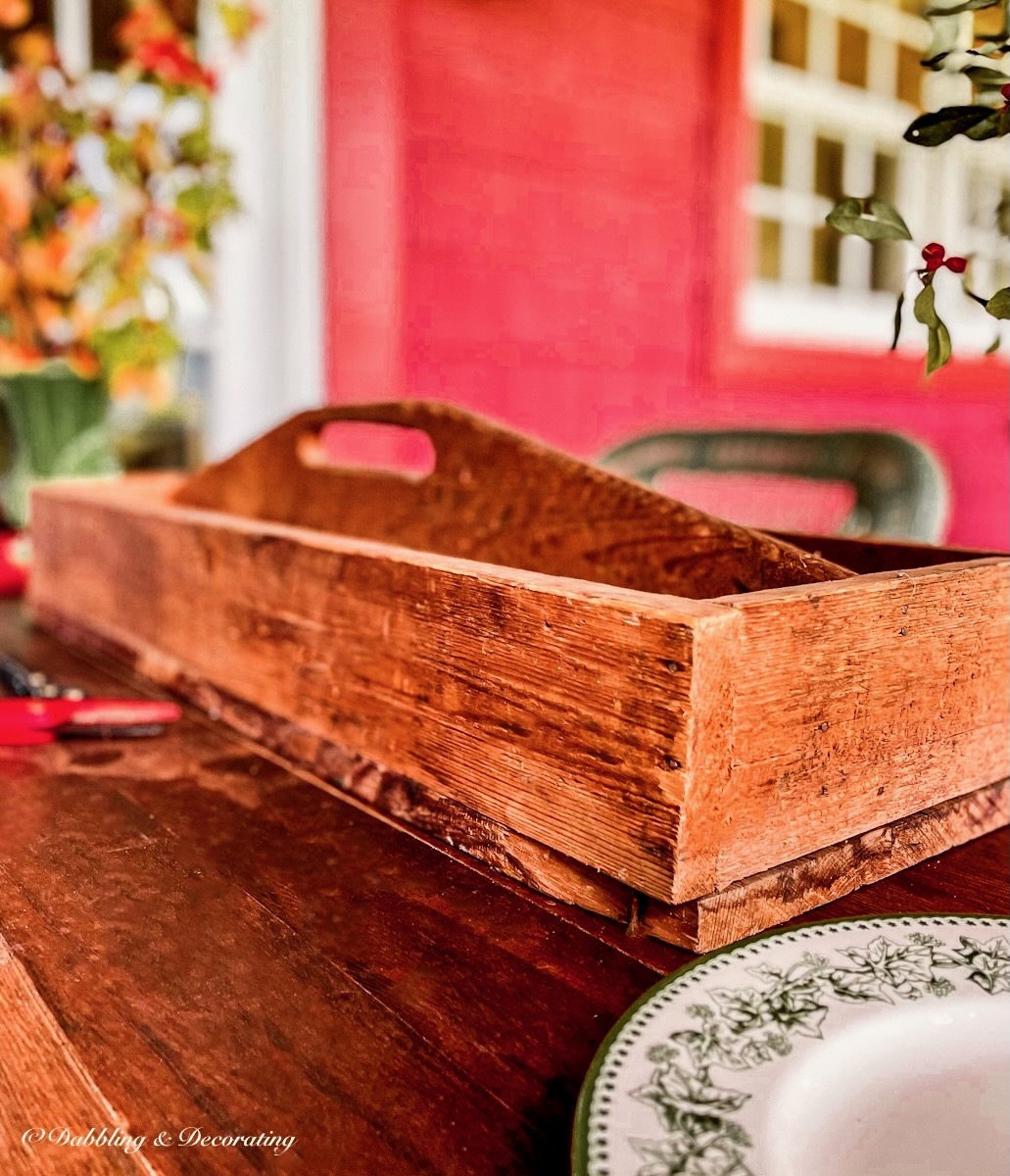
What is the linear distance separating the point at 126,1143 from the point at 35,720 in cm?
52

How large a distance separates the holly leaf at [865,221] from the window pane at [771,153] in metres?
3.67

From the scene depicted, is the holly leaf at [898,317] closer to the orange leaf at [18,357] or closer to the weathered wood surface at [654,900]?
the weathered wood surface at [654,900]

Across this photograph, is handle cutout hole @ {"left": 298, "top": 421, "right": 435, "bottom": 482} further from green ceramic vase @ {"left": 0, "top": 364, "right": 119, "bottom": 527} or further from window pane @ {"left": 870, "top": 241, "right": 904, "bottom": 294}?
window pane @ {"left": 870, "top": 241, "right": 904, "bottom": 294}

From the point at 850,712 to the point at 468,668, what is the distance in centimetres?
20

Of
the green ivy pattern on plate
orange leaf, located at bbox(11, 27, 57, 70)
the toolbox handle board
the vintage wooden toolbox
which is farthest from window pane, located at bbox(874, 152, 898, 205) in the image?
the green ivy pattern on plate

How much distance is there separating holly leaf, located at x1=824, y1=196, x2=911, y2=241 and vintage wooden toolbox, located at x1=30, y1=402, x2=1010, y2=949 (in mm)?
170

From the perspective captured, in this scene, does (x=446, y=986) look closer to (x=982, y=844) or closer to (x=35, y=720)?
(x=982, y=844)

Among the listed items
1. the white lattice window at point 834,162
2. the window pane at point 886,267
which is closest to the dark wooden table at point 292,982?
the white lattice window at point 834,162

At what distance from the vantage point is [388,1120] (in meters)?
0.37

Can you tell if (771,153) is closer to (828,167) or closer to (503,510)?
(828,167)

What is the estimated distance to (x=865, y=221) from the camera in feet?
1.71

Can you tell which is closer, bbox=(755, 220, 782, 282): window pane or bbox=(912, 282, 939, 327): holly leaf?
bbox=(912, 282, 939, 327): holly leaf

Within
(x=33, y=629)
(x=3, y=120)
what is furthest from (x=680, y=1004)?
(x=3, y=120)

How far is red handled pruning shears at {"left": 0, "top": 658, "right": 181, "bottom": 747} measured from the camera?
2.66 feet
